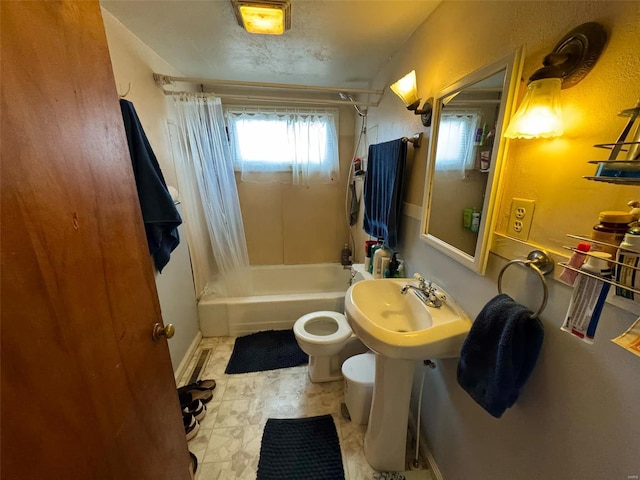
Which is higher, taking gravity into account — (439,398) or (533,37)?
(533,37)

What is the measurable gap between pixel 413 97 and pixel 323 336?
1.58 meters

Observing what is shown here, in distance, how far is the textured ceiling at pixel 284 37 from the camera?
3.92 ft

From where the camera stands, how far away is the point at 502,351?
27.0 inches

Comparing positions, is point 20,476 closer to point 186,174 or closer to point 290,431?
point 290,431

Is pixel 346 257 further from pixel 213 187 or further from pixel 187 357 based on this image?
pixel 187 357


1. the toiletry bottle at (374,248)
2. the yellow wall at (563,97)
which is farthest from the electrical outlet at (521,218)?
the toiletry bottle at (374,248)

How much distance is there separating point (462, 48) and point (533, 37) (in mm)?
364

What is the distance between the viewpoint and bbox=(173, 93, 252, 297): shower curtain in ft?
6.61

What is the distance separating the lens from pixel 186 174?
6.72 feet

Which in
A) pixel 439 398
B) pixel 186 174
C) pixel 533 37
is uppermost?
pixel 533 37

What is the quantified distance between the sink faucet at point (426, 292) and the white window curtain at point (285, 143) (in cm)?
175

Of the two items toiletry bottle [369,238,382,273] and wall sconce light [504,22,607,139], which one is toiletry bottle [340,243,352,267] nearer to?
toiletry bottle [369,238,382,273]

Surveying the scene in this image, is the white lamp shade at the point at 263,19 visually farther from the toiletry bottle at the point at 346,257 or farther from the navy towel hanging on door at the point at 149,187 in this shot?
the toiletry bottle at the point at 346,257

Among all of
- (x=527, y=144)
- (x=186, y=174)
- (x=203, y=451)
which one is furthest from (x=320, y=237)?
(x=527, y=144)
